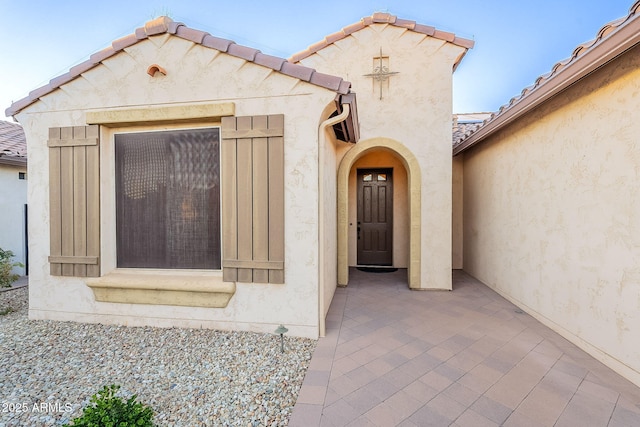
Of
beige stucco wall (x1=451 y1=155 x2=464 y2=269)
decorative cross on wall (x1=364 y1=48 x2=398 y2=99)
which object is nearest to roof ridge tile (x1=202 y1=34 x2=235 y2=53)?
decorative cross on wall (x1=364 y1=48 x2=398 y2=99)

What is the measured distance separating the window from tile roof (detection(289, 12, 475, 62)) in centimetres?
332

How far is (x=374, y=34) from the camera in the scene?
5539mm

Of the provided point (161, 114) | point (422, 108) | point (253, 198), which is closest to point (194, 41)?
point (161, 114)

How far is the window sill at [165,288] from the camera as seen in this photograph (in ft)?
11.7

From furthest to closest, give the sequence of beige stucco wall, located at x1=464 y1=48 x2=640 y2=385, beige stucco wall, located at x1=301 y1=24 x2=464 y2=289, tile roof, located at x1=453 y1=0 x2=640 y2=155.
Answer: beige stucco wall, located at x1=301 y1=24 x2=464 y2=289, beige stucco wall, located at x1=464 y1=48 x2=640 y2=385, tile roof, located at x1=453 y1=0 x2=640 y2=155

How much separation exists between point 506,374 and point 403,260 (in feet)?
14.7

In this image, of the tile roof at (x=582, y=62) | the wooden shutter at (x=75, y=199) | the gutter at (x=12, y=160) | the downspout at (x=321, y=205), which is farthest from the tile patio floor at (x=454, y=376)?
the gutter at (x=12, y=160)

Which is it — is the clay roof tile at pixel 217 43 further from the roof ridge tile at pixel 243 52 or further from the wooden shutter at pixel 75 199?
the wooden shutter at pixel 75 199

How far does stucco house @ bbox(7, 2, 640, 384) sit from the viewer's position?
2.92m

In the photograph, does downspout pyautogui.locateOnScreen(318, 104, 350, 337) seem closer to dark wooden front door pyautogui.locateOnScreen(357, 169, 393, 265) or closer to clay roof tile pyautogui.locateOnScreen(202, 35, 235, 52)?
clay roof tile pyautogui.locateOnScreen(202, 35, 235, 52)

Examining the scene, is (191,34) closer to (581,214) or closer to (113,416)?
(113,416)

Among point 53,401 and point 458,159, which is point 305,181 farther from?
point 458,159

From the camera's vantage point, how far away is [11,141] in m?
6.98

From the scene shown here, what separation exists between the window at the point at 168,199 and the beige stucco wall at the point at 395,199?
4.17 metres
